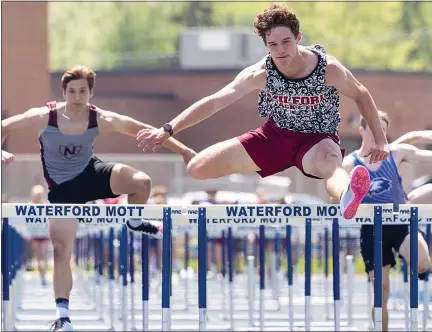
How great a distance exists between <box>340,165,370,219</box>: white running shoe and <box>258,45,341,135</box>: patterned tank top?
71 cm

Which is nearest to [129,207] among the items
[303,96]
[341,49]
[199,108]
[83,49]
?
[199,108]

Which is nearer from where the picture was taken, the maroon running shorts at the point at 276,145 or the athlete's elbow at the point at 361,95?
the athlete's elbow at the point at 361,95

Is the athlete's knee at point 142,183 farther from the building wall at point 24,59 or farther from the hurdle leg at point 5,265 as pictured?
the building wall at point 24,59

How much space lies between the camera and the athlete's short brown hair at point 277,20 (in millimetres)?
7527

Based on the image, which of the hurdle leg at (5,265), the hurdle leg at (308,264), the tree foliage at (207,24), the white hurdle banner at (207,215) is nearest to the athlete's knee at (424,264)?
the hurdle leg at (308,264)

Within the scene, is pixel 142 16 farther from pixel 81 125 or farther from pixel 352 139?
pixel 81 125

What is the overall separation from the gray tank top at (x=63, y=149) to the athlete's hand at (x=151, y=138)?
5.07ft

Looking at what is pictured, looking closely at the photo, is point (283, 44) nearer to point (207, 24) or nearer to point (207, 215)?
point (207, 215)

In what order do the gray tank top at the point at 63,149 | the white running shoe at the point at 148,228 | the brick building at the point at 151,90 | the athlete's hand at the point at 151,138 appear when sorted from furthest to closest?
the brick building at the point at 151,90 < the white running shoe at the point at 148,228 < the gray tank top at the point at 63,149 < the athlete's hand at the point at 151,138

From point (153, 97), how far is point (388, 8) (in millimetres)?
20791

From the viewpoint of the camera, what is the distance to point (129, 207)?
7.76m

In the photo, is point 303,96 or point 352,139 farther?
point 352,139

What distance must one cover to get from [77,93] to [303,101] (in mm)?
1911

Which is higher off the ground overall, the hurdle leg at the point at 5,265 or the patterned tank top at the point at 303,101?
the patterned tank top at the point at 303,101
